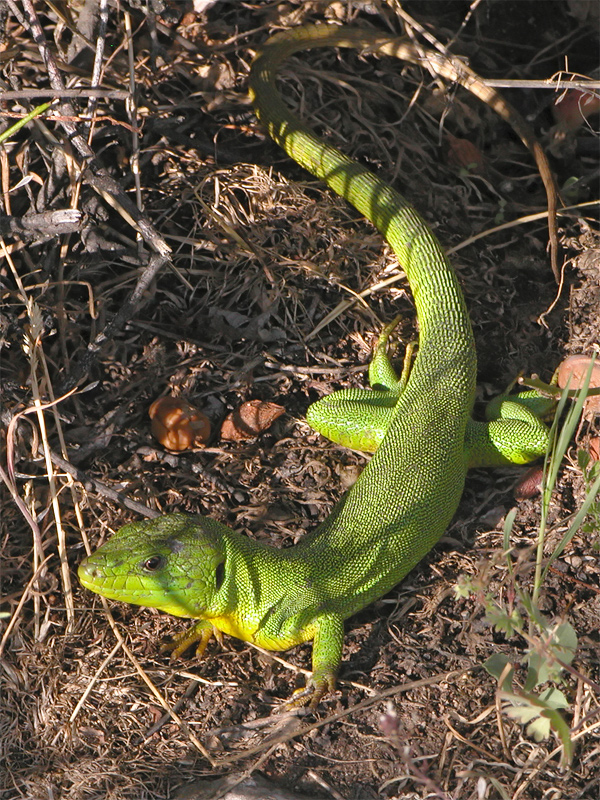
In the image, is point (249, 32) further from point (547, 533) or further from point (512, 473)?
point (547, 533)

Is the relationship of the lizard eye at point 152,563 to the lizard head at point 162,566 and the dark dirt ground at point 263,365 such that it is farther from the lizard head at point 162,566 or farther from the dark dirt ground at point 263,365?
the dark dirt ground at point 263,365

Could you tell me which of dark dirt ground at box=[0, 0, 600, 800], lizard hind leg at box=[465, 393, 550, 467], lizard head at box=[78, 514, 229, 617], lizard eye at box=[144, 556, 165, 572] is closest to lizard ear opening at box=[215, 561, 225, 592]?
lizard head at box=[78, 514, 229, 617]

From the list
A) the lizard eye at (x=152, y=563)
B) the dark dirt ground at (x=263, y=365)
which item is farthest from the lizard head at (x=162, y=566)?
the dark dirt ground at (x=263, y=365)

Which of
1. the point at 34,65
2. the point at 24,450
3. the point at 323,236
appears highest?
the point at 34,65

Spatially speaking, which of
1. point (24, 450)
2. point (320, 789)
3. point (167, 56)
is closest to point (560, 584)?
point (320, 789)

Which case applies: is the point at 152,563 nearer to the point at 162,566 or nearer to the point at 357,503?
the point at 162,566

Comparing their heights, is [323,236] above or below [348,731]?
above

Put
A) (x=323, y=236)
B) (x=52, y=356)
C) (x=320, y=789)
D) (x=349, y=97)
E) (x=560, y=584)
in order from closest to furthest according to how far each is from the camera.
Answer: (x=320, y=789)
(x=560, y=584)
(x=52, y=356)
(x=323, y=236)
(x=349, y=97)
